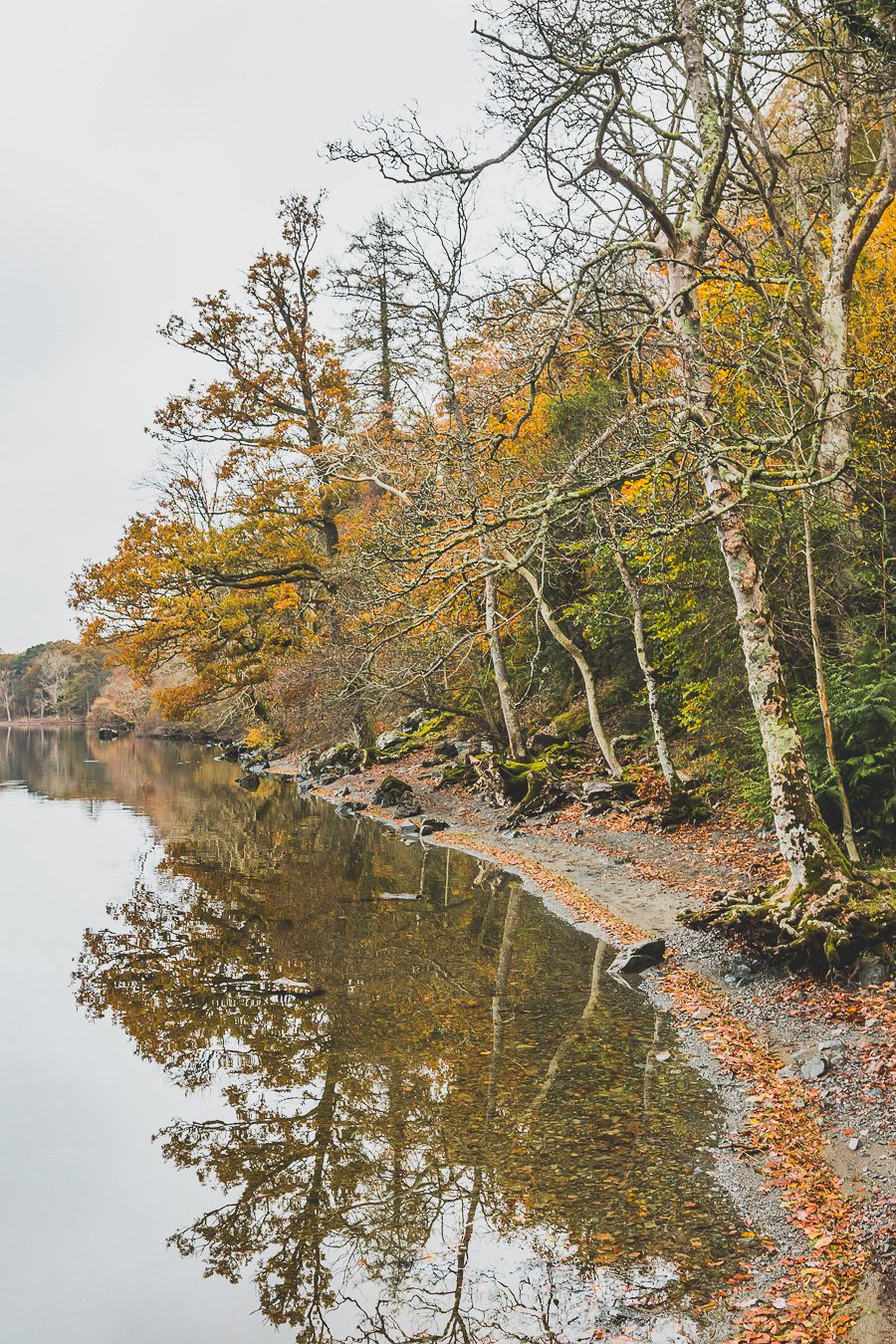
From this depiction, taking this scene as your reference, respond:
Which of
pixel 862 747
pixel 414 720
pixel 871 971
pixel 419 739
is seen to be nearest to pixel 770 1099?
pixel 871 971

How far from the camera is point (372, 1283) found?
512 centimetres

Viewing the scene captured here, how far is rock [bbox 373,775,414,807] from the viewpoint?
75.8ft

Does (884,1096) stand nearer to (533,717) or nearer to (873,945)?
(873,945)

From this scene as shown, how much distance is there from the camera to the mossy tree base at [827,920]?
7867mm

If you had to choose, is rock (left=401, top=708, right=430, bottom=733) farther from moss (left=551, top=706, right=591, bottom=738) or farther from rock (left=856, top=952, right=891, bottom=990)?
rock (left=856, top=952, right=891, bottom=990)

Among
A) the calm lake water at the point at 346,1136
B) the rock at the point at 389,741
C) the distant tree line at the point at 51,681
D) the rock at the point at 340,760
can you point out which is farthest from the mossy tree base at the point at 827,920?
the distant tree line at the point at 51,681

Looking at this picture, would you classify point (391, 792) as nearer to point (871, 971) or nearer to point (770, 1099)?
point (871, 971)

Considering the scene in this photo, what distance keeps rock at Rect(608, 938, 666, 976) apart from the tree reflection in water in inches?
10.0

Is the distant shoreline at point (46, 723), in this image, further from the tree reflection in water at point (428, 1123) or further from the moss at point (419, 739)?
the tree reflection in water at point (428, 1123)

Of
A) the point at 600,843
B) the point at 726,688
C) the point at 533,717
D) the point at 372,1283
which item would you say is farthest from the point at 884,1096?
the point at 533,717

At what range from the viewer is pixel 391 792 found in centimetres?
2338

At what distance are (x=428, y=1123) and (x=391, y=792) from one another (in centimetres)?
1664

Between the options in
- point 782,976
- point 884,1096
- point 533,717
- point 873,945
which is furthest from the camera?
point 533,717

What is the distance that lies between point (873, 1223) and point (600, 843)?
10.8 meters
